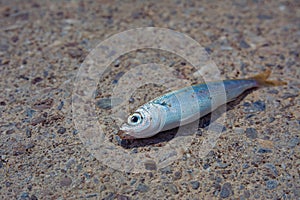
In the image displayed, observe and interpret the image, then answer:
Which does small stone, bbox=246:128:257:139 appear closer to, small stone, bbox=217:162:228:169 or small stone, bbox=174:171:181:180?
small stone, bbox=217:162:228:169

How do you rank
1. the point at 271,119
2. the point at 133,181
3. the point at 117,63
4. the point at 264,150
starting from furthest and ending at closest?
the point at 117,63 → the point at 271,119 → the point at 264,150 → the point at 133,181

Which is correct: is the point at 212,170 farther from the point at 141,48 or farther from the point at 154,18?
the point at 154,18

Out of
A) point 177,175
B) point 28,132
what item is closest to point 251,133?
point 177,175

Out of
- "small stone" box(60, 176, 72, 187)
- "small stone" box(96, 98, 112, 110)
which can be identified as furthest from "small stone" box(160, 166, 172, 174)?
"small stone" box(96, 98, 112, 110)

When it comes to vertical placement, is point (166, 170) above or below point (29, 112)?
below

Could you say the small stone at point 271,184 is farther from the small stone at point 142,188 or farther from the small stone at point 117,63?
the small stone at point 117,63

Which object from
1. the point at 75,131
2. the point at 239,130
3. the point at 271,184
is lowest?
the point at 271,184

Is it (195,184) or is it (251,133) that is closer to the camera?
(195,184)

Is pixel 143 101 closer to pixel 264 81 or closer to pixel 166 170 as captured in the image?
pixel 166 170

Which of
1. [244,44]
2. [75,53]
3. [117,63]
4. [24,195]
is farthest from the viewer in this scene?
[244,44]
